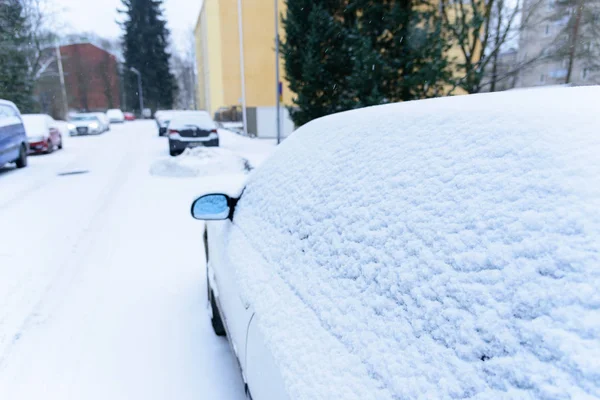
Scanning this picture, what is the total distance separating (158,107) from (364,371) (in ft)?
194

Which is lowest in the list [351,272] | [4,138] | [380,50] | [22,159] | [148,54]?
[22,159]

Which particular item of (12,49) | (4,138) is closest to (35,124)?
(4,138)

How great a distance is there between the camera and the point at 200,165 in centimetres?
1066

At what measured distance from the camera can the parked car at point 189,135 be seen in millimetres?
13538

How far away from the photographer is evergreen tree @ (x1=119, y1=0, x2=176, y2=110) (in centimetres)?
4256

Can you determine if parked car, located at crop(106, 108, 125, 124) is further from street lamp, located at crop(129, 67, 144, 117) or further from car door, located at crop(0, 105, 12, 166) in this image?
car door, located at crop(0, 105, 12, 166)

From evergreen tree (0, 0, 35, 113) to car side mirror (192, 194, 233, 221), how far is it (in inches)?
279

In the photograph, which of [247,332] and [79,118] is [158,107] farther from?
[247,332]

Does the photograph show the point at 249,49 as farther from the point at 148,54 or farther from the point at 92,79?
the point at 148,54

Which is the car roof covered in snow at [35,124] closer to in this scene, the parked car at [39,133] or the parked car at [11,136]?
the parked car at [39,133]

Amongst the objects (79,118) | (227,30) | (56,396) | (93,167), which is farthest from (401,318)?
(227,30)

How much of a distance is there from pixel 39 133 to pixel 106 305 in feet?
47.0

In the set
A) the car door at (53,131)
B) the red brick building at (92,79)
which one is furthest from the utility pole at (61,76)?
the car door at (53,131)

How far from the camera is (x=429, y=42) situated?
1150 cm
